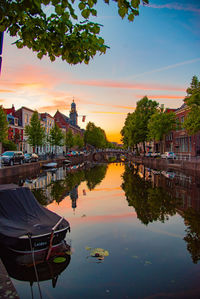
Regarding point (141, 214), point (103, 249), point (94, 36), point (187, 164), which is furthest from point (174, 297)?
point (187, 164)

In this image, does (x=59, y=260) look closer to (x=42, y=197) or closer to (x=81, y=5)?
(x=81, y=5)

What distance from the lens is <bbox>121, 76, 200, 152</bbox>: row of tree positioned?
34.1 meters

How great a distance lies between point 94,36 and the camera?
17.8 ft

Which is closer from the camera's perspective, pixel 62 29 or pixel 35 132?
pixel 62 29

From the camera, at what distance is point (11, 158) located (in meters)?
34.8

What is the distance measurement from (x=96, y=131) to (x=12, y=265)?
127m

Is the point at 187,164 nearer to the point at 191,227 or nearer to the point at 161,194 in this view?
the point at 161,194

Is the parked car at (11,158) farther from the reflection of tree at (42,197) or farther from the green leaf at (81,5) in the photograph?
the green leaf at (81,5)

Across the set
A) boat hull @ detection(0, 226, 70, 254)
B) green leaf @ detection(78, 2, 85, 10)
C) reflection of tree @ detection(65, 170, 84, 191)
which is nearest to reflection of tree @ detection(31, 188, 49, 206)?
reflection of tree @ detection(65, 170, 84, 191)

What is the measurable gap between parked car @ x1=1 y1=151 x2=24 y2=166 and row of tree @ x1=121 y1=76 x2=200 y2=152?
85.0 ft

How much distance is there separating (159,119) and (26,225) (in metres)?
49.0

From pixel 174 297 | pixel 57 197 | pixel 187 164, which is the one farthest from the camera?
pixel 187 164

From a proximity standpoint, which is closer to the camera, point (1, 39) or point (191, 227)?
point (1, 39)

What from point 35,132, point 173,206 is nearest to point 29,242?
point 173,206
